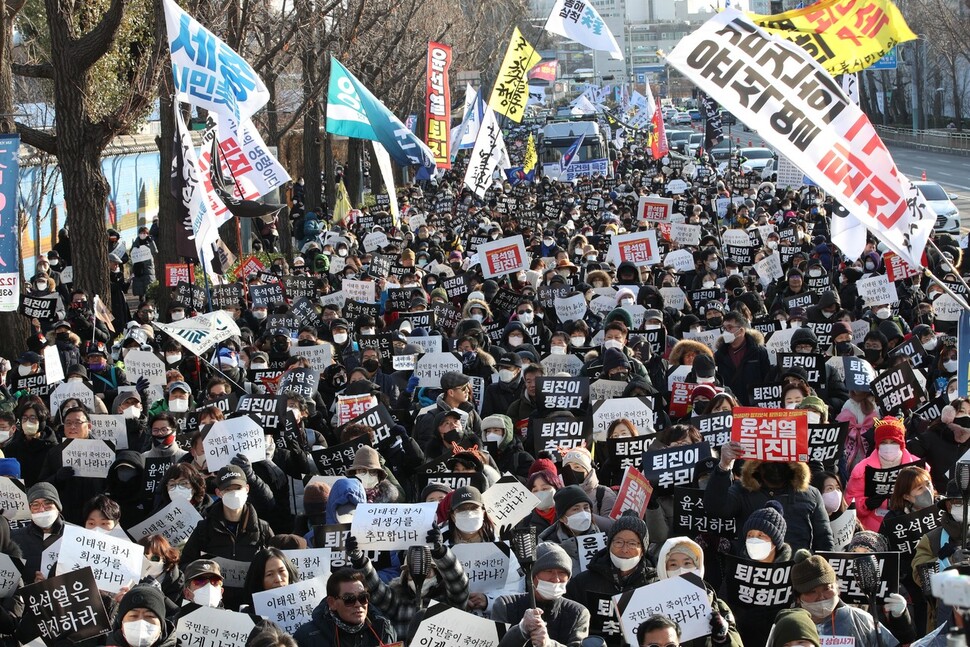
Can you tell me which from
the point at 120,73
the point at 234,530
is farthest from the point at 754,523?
the point at 120,73

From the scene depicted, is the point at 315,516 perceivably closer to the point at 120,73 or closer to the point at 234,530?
the point at 234,530

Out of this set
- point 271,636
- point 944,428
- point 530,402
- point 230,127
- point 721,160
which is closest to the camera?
point 271,636

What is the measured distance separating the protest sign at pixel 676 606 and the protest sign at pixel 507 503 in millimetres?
1580

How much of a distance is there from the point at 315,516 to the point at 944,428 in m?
4.08

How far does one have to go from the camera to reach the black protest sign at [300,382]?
12247 millimetres

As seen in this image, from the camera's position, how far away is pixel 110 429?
11.1 meters

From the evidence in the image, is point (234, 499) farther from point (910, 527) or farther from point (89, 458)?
point (910, 527)

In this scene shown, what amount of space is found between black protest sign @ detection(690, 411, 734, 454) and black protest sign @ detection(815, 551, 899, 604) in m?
2.35

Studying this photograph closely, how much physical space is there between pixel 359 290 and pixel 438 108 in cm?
1040

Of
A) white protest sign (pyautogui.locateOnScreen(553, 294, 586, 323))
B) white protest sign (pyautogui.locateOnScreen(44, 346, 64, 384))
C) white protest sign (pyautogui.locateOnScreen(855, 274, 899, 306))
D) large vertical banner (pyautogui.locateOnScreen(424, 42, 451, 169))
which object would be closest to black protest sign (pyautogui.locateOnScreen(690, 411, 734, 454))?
white protest sign (pyautogui.locateOnScreen(855, 274, 899, 306))

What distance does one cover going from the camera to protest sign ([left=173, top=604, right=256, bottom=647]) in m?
6.84

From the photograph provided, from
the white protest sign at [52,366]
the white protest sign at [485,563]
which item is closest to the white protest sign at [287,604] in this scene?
the white protest sign at [485,563]

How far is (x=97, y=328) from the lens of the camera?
1745 cm

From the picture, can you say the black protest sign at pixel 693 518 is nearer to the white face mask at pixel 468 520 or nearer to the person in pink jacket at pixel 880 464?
the person in pink jacket at pixel 880 464
